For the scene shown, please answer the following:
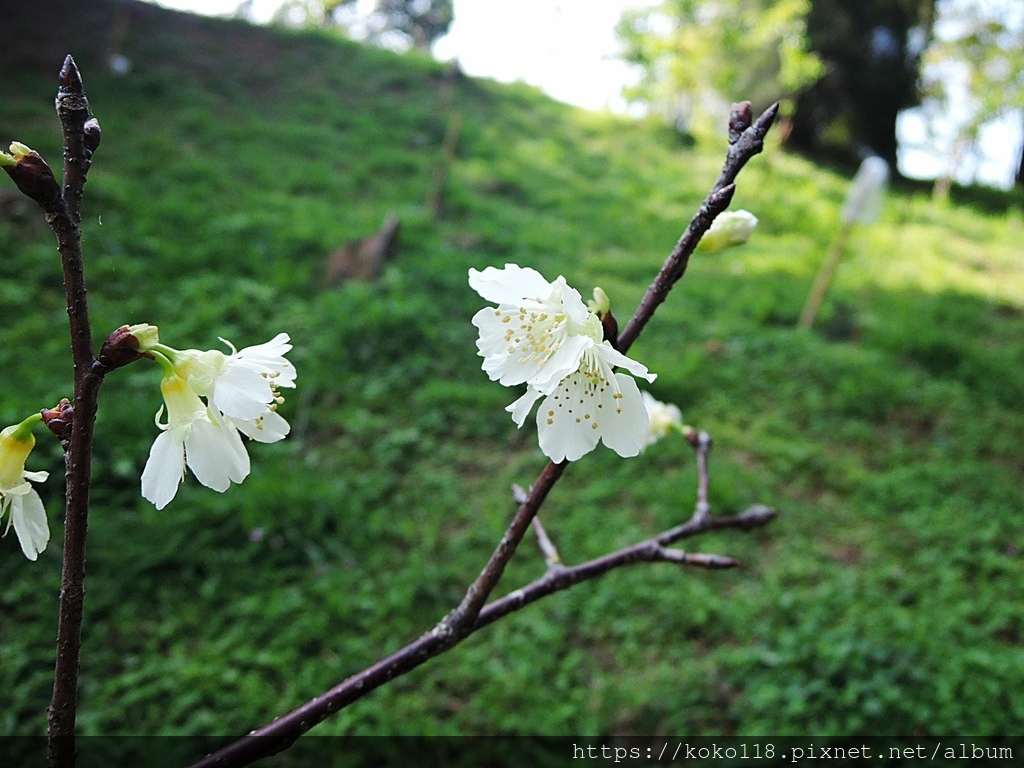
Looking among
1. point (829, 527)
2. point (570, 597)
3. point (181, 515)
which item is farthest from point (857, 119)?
point (181, 515)

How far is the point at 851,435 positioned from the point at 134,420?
11.1 ft

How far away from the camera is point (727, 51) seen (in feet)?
24.6

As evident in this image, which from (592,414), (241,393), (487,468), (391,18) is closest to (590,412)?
(592,414)

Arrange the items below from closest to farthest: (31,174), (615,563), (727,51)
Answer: (31,174) < (615,563) < (727,51)

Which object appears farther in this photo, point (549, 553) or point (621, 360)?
point (549, 553)

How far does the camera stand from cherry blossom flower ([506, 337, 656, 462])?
2.03ft

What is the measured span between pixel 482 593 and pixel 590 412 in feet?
0.65

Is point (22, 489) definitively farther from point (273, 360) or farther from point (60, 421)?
point (273, 360)

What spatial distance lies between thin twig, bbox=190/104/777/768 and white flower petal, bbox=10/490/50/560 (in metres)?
0.23

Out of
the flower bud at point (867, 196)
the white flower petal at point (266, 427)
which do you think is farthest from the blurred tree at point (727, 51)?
the white flower petal at point (266, 427)

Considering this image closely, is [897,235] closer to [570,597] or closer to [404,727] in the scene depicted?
[570,597]

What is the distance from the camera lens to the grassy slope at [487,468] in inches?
86.5

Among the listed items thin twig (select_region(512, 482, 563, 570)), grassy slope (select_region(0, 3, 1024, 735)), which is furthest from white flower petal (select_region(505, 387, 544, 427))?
grassy slope (select_region(0, 3, 1024, 735))

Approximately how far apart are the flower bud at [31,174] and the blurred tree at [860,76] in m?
9.48
